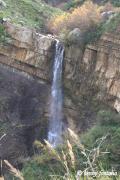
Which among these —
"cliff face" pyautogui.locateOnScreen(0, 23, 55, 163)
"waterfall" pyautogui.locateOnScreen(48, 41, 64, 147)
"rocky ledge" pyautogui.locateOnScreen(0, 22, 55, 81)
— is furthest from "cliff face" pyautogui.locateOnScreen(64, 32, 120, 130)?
"cliff face" pyautogui.locateOnScreen(0, 23, 55, 163)

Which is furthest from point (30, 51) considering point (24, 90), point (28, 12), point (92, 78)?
point (28, 12)

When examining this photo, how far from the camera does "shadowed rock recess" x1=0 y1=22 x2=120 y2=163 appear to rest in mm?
26547

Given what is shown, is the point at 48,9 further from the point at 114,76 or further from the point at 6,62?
the point at 114,76

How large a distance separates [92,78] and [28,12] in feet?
40.9

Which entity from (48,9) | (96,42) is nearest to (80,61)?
(96,42)

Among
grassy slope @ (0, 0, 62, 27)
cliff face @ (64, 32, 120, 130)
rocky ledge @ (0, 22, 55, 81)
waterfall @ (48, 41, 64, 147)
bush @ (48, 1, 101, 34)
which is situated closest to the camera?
cliff face @ (64, 32, 120, 130)

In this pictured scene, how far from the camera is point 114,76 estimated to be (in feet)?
85.0

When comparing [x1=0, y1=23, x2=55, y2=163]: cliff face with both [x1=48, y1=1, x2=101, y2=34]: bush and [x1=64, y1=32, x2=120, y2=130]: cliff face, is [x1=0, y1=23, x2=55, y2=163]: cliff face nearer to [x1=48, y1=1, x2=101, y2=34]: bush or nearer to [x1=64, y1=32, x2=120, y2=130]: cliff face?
[x1=48, y1=1, x2=101, y2=34]: bush

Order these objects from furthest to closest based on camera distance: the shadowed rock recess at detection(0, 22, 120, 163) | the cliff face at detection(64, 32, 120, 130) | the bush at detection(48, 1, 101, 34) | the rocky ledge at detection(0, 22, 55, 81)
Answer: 1. the rocky ledge at detection(0, 22, 55, 81)
2. the bush at detection(48, 1, 101, 34)
3. the shadowed rock recess at detection(0, 22, 120, 163)
4. the cliff face at detection(64, 32, 120, 130)

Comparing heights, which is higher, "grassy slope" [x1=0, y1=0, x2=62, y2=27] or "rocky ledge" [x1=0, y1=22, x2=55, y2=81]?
"grassy slope" [x1=0, y1=0, x2=62, y2=27]

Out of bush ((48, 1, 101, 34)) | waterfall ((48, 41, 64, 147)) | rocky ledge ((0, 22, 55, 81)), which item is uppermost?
bush ((48, 1, 101, 34))

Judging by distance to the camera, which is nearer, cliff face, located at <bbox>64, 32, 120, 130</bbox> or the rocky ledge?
cliff face, located at <bbox>64, 32, 120, 130</bbox>

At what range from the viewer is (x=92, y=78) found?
2733 cm

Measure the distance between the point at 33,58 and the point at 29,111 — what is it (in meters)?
3.33
